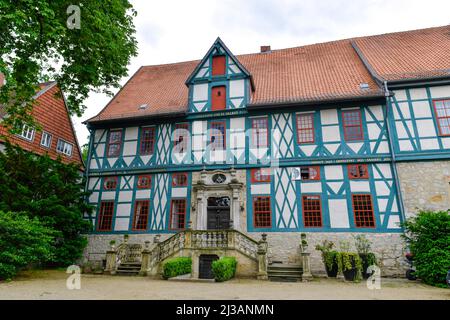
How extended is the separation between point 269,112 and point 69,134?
46.5 ft

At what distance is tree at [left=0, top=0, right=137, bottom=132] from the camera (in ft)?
29.0

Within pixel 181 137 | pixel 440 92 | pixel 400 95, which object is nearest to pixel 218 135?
pixel 181 137

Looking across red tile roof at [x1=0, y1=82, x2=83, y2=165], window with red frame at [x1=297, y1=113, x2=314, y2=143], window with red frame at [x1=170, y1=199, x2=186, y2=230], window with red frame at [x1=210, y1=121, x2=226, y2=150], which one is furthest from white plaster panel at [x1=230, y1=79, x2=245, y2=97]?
red tile roof at [x1=0, y1=82, x2=83, y2=165]

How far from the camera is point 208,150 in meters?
15.4

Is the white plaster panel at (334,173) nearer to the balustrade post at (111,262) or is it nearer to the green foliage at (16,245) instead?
the balustrade post at (111,262)

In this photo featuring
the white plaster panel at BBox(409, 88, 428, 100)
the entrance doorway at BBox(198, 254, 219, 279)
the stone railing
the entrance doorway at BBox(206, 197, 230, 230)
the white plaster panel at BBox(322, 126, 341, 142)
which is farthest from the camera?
the entrance doorway at BBox(206, 197, 230, 230)

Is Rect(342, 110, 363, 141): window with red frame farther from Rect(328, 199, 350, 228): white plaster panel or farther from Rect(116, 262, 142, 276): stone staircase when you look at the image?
Rect(116, 262, 142, 276): stone staircase

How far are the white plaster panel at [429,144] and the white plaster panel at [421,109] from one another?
127 centimetres

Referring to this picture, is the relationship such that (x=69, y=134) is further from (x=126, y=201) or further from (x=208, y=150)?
(x=208, y=150)

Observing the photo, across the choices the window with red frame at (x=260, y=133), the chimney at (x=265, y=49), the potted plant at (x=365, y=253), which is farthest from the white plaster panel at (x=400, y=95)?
the chimney at (x=265, y=49)

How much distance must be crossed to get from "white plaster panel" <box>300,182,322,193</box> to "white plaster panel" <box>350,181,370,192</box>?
150 cm

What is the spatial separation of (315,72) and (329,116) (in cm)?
427

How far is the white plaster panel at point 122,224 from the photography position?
50.0 feet
